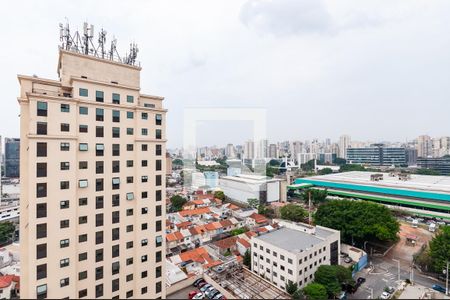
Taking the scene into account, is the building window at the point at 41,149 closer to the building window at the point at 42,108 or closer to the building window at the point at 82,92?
the building window at the point at 42,108

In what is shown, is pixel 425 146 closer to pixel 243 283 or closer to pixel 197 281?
pixel 243 283

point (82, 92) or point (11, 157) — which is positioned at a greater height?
point (82, 92)

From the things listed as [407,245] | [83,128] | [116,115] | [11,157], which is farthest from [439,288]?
[11,157]

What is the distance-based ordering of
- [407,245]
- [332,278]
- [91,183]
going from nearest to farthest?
[91,183]
[332,278]
[407,245]

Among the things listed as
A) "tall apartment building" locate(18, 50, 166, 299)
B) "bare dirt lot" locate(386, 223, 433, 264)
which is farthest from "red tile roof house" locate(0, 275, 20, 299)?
"bare dirt lot" locate(386, 223, 433, 264)

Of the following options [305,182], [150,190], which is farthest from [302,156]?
[150,190]

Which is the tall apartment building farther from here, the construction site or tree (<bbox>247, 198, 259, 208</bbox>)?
tree (<bbox>247, 198, 259, 208</bbox>)
